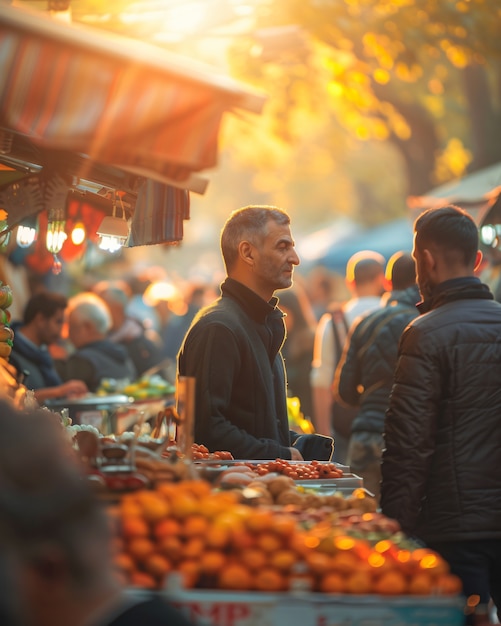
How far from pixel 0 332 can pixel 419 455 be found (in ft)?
10.2

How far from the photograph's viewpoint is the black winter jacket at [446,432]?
4.96 metres

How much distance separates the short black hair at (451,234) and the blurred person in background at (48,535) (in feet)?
9.84

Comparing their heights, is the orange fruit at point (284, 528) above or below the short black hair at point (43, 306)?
below

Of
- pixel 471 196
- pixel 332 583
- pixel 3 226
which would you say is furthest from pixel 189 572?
pixel 471 196

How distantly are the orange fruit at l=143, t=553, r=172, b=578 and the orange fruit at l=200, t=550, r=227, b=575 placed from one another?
A: 0.33 feet

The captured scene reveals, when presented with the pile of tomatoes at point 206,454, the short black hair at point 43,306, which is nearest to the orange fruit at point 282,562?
the pile of tomatoes at point 206,454

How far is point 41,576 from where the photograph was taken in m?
2.39

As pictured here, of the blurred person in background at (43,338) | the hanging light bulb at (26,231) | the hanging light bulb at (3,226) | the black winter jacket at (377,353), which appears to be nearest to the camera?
the hanging light bulb at (3,226)

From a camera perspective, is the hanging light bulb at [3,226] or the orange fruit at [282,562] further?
the hanging light bulb at [3,226]

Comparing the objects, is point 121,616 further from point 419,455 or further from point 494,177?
point 494,177

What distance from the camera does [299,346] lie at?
11680 mm

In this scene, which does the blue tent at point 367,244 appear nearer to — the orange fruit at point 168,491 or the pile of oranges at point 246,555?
the orange fruit at point 168,491

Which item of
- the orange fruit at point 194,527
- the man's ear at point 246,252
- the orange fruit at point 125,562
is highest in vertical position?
the man's ear at point 246,252

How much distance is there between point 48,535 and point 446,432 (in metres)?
2.93
